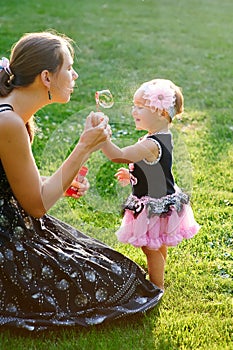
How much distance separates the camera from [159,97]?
3.29 m

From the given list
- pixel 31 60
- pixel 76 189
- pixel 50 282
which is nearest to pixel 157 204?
pixel 76 189

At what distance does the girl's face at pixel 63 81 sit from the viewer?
301 centimetres

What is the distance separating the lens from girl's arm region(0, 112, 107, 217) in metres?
2.87

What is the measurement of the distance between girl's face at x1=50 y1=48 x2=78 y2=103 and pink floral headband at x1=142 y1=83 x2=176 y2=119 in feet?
1.35

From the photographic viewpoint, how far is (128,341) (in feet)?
9.97

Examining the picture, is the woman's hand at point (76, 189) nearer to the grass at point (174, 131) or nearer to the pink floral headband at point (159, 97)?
the grass at point (174, 131)

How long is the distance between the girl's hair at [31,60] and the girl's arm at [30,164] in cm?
18

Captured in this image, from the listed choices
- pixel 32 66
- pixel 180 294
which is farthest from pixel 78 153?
pixel 180 294

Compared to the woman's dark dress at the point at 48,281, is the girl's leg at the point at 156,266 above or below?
below

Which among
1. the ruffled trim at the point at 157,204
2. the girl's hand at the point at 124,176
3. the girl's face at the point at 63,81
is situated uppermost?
the girl's face at the point at 63,81

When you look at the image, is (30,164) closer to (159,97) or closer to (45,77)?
(45,77)

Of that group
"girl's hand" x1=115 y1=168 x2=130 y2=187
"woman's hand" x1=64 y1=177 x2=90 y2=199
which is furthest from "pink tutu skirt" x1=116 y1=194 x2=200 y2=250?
"woman's hand" x1=64 y1=177 x2=90 y2=199

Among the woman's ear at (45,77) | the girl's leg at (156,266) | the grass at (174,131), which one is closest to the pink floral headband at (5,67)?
the woman's ear at (45,77)

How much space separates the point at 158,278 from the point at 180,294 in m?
0.14
